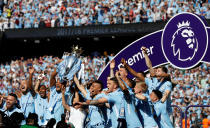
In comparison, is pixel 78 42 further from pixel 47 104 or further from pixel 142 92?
pixel 142 92

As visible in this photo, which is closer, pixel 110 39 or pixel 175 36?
pixel 175 36

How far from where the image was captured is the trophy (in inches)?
364

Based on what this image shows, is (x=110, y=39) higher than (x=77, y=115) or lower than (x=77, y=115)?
higher

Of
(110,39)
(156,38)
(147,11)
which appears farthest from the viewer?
(110,39)

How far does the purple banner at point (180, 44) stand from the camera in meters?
10.7

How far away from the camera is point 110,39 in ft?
91.8

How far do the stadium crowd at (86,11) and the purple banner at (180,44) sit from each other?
32.5ft

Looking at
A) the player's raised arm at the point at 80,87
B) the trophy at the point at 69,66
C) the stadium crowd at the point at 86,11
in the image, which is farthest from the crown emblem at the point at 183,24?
the stadium crowd at the point at 86,11

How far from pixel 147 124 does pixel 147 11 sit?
17.4 metres

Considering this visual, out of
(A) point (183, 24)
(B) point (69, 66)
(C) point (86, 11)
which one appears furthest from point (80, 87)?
(C) point (86, 11)

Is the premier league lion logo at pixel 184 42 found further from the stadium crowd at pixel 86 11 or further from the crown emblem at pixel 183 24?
the stadium crowd at pixel 86 11

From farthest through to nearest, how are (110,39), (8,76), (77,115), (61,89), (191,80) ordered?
1. (110,39)
2. (8,76)
3. (191,80)
4. (61,89)
5. (77,115)

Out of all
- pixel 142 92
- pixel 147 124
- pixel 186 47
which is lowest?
pixel 147 124

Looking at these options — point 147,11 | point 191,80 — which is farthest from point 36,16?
point 191,80
